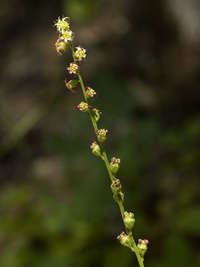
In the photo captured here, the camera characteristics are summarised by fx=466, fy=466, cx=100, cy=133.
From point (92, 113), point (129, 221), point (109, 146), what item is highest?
point (109, 146)

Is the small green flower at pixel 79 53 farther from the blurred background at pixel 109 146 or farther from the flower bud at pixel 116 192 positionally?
the blurred background at pixel 109 146

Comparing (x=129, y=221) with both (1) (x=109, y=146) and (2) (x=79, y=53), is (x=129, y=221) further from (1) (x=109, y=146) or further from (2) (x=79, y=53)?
(1) (x=109, y=146)

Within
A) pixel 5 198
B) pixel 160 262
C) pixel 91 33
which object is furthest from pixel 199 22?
pixel 160 262

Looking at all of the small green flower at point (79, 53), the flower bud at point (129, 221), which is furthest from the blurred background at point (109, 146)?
the small green flower at point (79, 53)

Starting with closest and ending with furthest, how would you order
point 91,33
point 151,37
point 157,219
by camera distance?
point 157,219, point 151,37, point 91,33

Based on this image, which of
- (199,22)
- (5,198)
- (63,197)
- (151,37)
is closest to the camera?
(5,198)

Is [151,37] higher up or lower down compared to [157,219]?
higher up

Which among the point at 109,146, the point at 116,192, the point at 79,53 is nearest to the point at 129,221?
the point at 116,192

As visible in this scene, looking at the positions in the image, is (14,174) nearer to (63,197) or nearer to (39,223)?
(63,197)
